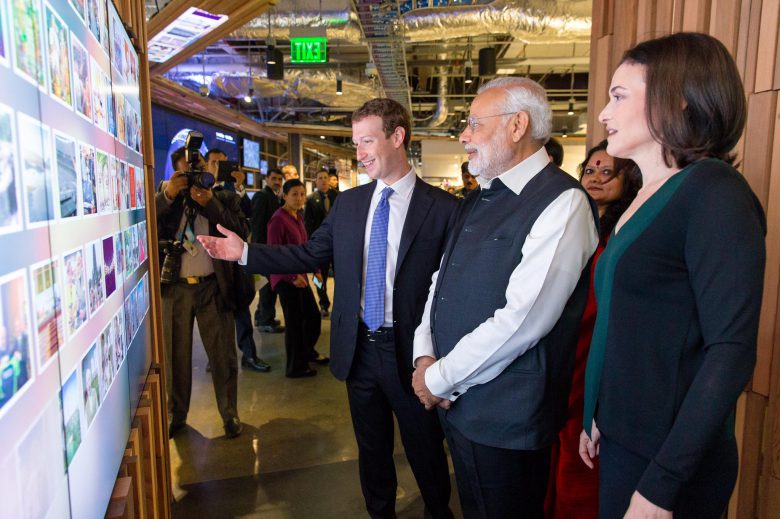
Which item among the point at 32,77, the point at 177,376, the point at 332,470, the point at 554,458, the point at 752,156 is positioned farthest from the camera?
the point at 177,376

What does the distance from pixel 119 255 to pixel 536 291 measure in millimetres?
1077

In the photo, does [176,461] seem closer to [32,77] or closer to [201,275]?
[201,275]

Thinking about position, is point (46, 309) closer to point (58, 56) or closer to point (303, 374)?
point (58, 56)

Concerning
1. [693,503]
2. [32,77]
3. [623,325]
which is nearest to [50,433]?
[32,77]

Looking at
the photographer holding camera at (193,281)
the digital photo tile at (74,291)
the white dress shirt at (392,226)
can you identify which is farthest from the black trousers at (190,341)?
the digital photo tile at (74,291)

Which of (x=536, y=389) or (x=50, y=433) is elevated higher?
(x=50, y=433)

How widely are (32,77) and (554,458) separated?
6.63 feet

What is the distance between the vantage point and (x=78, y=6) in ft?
3.23

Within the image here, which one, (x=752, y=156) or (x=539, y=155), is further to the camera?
(x=752, y=156)

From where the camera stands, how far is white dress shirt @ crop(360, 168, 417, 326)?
6.52ft

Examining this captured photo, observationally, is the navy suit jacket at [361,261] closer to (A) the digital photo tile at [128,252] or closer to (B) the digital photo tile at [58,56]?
(A) the digital photo tile at [128,252]

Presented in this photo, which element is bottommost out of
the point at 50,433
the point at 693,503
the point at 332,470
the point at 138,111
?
the point at 332,470

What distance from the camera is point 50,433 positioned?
29.2 inches

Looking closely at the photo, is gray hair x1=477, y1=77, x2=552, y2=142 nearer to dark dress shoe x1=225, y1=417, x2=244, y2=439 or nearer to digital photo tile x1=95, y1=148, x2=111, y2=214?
digital photo tile x1=95, y1=148, x2=111, y2=214
